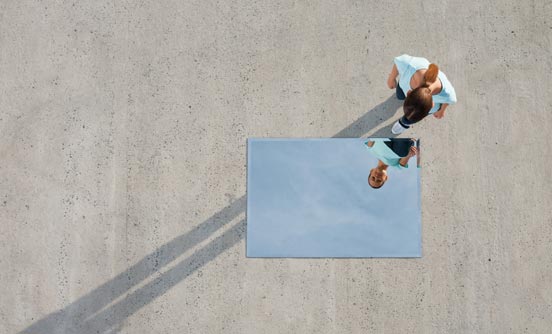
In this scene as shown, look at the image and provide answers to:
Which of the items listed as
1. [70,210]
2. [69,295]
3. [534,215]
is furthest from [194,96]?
[534,215]

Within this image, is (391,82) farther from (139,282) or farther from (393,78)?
(139,282)

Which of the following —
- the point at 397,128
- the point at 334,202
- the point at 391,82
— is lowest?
the point at 334,202

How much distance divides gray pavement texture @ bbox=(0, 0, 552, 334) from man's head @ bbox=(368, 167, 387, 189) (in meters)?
0.39

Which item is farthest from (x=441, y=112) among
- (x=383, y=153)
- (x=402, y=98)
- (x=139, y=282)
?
(x=139, y=282)

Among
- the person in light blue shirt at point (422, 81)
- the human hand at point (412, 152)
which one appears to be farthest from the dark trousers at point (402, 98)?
the human hand at point (412, 152)

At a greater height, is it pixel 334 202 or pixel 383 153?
pixel 383 153

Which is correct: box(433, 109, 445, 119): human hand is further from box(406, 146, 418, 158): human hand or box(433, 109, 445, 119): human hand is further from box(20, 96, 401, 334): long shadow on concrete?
box(20, 96, 401, 334): long shadow on concrete

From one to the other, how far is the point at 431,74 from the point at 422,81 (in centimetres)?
9

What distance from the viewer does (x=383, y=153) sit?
396 cm

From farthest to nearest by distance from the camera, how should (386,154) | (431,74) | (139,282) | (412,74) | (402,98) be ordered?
(139,282)
(386,154)
(402,98)
(412,74)
(431,74)

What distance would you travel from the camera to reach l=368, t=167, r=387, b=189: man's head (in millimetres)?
3932

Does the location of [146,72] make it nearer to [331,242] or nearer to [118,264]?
[118,264]

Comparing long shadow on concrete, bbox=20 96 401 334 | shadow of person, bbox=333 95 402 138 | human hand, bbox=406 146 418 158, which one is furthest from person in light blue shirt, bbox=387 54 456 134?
long shadow on concrete, bbox=20 96 401 334

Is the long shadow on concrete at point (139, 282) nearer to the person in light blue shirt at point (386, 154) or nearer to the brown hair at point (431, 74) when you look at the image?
the person in light blue shirt at point (386, 154)
